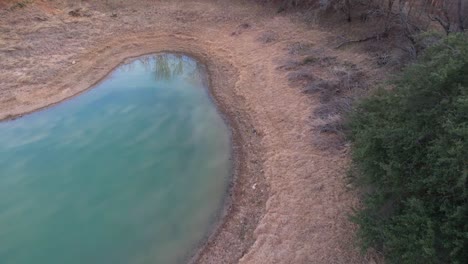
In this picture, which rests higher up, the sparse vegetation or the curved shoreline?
the sparse vegetation

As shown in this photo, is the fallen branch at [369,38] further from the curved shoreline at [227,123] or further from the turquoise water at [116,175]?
the turquoise water at [116,175]

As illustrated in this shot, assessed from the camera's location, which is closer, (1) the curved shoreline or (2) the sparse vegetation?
(1) the curved shoreline

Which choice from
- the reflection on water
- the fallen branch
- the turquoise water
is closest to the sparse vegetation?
the reflection on water

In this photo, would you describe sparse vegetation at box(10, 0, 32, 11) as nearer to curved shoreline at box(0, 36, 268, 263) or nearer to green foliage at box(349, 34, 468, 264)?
curved shoreline at box(0, 36, 268, 263)

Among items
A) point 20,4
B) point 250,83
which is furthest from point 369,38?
point 20,4

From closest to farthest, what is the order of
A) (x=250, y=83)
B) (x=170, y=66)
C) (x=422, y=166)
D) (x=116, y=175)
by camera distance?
(x=422, y=166)
(x=116, y=175)
(x=250, y=83)
(x=170, y=66)

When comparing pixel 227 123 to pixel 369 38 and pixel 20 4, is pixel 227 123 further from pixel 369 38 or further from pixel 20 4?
pixel 20 4

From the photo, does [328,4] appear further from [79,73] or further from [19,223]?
[19,223]

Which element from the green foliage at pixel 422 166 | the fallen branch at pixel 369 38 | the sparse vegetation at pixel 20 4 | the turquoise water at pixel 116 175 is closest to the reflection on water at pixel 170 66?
the turquoise water at pixel 116 175
